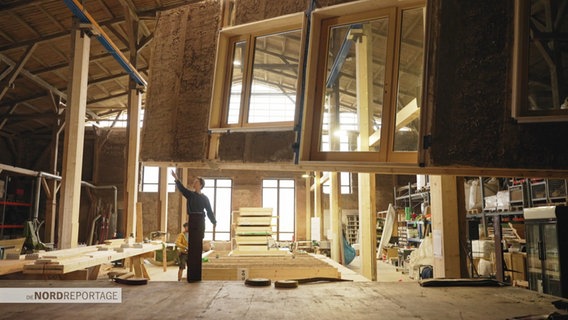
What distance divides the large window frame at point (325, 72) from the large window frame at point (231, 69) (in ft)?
1.53

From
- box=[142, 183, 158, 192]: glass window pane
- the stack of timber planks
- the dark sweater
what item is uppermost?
box=[142, 183, 158, 192]: glass window pane

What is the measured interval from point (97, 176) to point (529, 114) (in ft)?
73.9

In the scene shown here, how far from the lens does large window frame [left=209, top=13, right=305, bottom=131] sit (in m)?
4.73

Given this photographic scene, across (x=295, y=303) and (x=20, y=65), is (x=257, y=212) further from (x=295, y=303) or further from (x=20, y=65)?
(x=20, y=65)

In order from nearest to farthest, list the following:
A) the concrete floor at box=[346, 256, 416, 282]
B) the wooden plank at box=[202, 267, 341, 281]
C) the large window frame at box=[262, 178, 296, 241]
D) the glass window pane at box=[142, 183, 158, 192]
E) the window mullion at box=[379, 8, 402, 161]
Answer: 1. the window mullion at box=[379, 8, 402, 161]
2. the wooden plank at box=[202, 267, 341, 281]
3. the concrete floor at box=[346, 256, 416, 282]
4. the large window frame at box=[262, 178, 296, 241]
5. the glass window pane at box=[142, 183, 158, 192]

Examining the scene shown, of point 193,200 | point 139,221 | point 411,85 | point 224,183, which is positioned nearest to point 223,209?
point 224,183

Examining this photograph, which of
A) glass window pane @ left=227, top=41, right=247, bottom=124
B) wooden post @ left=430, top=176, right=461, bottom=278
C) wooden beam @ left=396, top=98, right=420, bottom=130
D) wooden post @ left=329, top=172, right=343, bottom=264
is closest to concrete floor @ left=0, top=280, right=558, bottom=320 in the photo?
wooden post @ left=430, top=176, right=461, bottom=278

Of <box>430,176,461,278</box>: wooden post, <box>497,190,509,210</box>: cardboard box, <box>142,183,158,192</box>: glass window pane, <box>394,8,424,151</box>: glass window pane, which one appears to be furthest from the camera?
<box>142,183,158,192</box>: glass window pane

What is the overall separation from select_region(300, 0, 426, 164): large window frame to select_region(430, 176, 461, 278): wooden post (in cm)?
76

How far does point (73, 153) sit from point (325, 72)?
4.68m

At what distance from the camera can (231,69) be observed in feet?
16.4

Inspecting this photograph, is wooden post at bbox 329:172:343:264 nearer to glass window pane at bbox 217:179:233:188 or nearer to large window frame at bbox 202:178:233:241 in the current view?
large window frame at bbox 202:178:233:241

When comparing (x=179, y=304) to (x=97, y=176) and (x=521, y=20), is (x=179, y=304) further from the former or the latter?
(x=97, y=176)

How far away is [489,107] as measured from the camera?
363 cm
